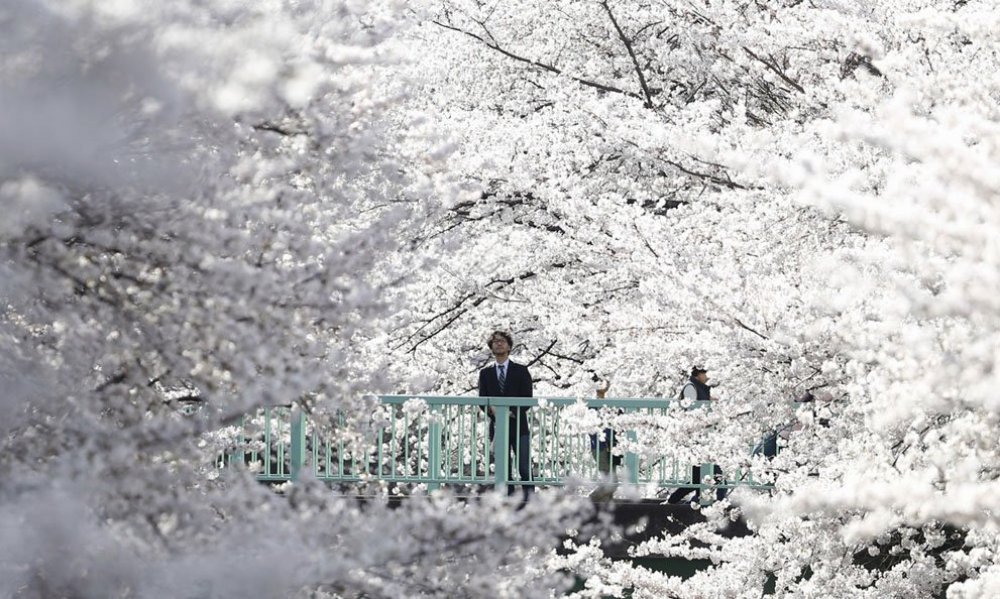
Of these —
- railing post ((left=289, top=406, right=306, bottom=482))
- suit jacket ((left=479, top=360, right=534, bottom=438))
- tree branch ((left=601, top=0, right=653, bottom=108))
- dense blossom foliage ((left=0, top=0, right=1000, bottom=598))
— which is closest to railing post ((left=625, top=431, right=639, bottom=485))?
suit jacket ((left=479, top=360, right=534, bottom=438))

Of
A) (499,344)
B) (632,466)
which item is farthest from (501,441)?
(632,466)

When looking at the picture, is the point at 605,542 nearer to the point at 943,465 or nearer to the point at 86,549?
the point at 943,465

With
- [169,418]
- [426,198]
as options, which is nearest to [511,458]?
[426,198]

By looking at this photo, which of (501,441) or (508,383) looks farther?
(508,383)

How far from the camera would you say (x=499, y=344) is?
40.4ft

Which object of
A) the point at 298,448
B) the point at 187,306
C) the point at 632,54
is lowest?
the point at 298,448

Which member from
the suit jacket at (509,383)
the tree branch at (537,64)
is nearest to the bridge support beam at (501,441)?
the suit jacket at (509,383)

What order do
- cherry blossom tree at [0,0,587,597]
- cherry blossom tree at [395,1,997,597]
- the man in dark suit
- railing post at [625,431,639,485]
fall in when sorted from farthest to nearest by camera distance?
1. the man in dark suit
2. railing post at [625,431,639,485]
3. cherry blossom tree at [0,0,587,597]
4. cherry blossom tree at [395,1,997,597]

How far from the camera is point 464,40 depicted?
49.4 feet

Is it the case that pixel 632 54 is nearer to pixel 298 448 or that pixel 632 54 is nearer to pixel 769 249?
pixel 298 448

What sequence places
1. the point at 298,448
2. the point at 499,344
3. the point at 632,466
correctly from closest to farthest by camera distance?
the point at 632,466, the point at 499,344, the point at 298,448

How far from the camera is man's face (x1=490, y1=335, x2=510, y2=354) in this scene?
40.3ft

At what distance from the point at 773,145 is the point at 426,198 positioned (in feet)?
9.99

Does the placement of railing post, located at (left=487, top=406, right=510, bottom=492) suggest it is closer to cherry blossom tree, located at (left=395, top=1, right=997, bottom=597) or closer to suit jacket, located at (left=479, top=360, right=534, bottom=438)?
suit jacket, located at (left=479, top=360, right=534, bottom=438)
